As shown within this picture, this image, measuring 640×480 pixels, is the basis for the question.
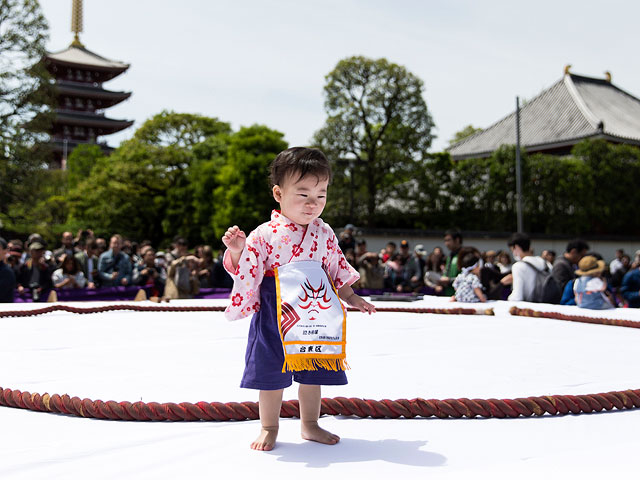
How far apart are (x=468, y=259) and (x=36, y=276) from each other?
13.5ft

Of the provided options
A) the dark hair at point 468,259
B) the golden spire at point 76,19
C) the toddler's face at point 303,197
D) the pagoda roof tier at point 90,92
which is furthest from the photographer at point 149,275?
the golden spire at point 76,19

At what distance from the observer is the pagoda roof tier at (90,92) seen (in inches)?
1167

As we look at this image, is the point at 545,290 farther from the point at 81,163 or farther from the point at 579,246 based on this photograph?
the point at 81,163

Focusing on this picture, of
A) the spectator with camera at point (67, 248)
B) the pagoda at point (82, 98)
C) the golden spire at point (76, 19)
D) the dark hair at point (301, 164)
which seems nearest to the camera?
the dark hair at point (301, 164)

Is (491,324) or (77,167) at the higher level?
(77,167)

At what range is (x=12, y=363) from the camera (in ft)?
8.66

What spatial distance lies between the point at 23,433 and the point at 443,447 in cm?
112

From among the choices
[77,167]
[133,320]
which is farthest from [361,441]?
[77,167]

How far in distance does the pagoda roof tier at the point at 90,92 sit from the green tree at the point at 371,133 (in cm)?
1778

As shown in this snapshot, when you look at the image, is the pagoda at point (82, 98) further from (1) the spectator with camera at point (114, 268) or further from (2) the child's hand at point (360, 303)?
(2) the child's hand at point (360, 303)

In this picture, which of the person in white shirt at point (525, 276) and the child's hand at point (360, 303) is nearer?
the child's hand at point (360, 303)

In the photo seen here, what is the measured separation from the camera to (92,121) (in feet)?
99.2

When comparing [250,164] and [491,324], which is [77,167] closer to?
[250,164]

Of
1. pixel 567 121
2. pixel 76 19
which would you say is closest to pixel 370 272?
pixel 567 121
